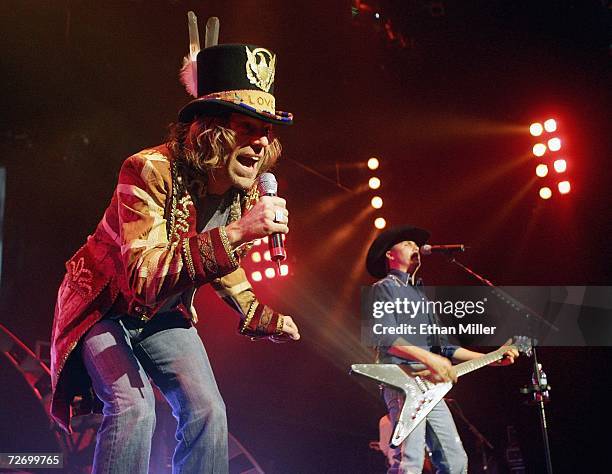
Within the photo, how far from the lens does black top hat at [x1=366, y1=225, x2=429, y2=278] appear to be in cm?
552

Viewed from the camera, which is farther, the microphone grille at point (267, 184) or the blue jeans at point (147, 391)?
the microphone grille at point (267, 184)

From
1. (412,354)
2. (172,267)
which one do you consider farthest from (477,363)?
(172,267)

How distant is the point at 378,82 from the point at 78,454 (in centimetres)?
497

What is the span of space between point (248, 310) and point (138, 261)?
729mm

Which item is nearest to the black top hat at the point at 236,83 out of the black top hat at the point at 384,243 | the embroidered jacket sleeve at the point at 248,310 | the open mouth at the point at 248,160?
the open mouth at the point at 248,160

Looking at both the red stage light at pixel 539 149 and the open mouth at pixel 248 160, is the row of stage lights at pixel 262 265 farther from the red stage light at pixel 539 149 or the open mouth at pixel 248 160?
the open mouth at pixel 248 160

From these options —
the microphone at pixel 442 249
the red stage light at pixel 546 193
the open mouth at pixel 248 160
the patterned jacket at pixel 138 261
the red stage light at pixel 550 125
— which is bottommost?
the patterned jacket at pixel 138 261

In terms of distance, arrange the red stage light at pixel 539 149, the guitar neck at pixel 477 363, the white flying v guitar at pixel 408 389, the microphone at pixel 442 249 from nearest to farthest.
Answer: the white flying v guitar at pixel 408 389 → the guitar neck at pixel 477 363 → the microphone at pixel 442 249 → the red stage light at pixel 539 149

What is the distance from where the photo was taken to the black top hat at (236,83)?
2330mm

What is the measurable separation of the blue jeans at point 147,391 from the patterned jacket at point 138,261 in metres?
0.11

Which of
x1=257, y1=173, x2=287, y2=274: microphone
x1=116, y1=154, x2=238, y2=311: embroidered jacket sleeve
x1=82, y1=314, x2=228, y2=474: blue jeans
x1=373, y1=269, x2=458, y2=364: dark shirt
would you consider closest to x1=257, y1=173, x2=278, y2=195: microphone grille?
x1=257, y1=173, x2=287, y2=274: microphone

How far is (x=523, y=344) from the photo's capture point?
560cm

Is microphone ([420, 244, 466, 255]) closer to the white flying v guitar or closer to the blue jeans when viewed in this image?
the white flying v guitar

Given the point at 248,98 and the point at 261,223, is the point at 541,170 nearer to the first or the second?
the point at 248,98
